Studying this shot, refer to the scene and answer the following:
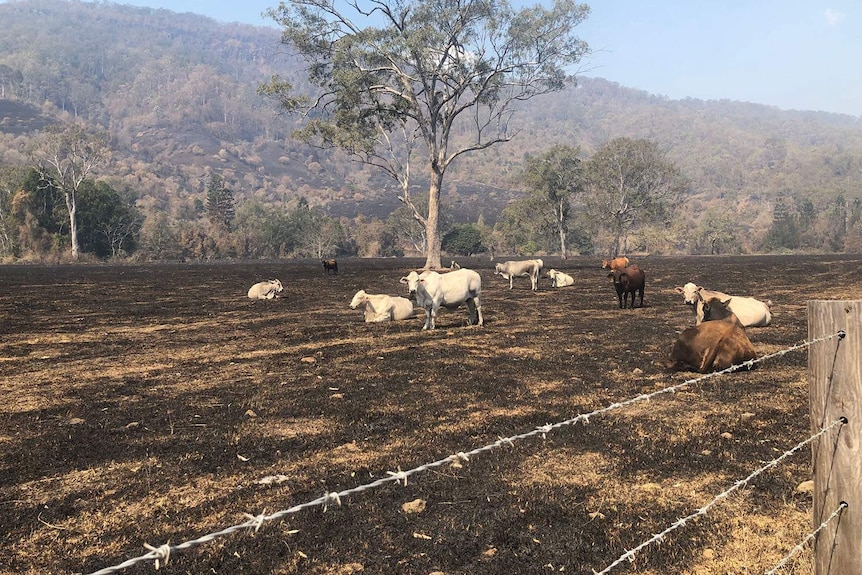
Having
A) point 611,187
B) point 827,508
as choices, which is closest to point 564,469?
point 827,508

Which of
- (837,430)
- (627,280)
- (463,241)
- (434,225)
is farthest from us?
(463,241)

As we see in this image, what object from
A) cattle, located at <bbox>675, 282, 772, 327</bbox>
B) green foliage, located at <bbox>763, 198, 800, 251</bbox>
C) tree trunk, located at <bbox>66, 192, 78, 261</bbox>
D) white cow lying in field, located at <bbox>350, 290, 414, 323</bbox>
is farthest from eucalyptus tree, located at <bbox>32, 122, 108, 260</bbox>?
green foliage, located at <bbox>763, 198, 800, 251</bbox>

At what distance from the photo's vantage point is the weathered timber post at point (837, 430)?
292cm

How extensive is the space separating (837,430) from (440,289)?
Answer: 11.0m

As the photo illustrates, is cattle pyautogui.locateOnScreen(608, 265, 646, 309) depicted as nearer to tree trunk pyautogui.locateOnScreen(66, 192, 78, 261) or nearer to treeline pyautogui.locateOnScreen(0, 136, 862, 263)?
treeline pyautogui.locateOnScreen(0, 136, 862, 263)

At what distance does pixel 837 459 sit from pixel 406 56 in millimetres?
36793

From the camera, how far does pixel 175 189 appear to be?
192000 mm

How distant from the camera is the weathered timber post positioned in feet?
9.57

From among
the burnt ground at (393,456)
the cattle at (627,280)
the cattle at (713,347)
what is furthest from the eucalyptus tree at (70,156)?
the cattle at (713,347)

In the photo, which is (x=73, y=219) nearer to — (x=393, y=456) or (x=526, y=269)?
(x=526, y=269)

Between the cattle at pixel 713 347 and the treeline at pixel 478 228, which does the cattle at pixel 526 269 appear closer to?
the cattle at pixel 713 347

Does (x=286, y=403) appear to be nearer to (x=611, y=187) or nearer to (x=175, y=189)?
(x=611, y=187)

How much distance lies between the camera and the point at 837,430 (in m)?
2.97

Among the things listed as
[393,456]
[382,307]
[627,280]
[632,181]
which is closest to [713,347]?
[393,456]
